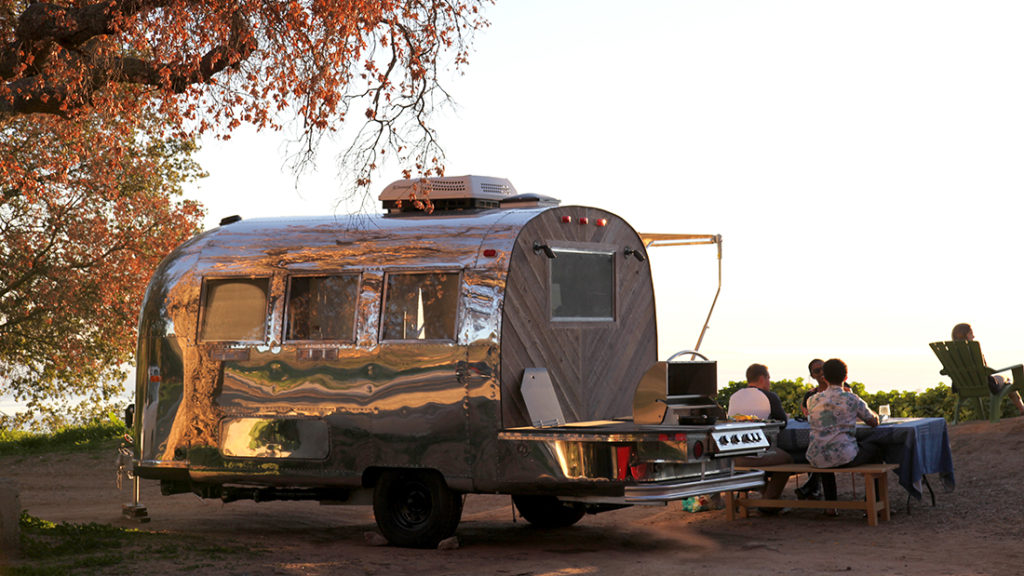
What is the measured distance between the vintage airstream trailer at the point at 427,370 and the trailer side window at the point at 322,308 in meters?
0.02

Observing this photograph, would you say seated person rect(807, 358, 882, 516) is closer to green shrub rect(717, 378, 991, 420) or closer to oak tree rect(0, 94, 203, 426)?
green shrub rect(717, 378, 991, 420)

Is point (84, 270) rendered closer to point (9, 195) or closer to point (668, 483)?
point (9, 195)

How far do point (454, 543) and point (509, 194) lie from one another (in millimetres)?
3173

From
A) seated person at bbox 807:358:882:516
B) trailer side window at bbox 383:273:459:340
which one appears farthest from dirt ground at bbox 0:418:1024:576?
trailer side window at bbox 383:273:459:340

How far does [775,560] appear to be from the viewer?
28.5ft

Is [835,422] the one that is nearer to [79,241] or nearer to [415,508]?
[415,508]

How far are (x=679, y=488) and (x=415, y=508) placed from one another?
2.31m

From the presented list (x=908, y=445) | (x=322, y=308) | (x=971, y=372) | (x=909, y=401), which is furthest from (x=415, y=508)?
(x=909, y=401)

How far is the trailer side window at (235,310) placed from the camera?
398 inches

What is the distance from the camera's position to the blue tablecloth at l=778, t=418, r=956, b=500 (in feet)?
34.1

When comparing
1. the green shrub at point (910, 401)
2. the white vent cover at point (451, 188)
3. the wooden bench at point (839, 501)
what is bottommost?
the wooden bench at point (839, 501)

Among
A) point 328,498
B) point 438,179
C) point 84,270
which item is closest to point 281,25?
point 438,179

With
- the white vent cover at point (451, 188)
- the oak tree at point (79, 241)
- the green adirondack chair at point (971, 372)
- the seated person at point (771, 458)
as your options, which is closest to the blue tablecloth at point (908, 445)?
the seated person at point (771, 458)

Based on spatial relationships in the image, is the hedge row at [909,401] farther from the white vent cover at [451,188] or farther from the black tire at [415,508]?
the black tire at [415,508]
